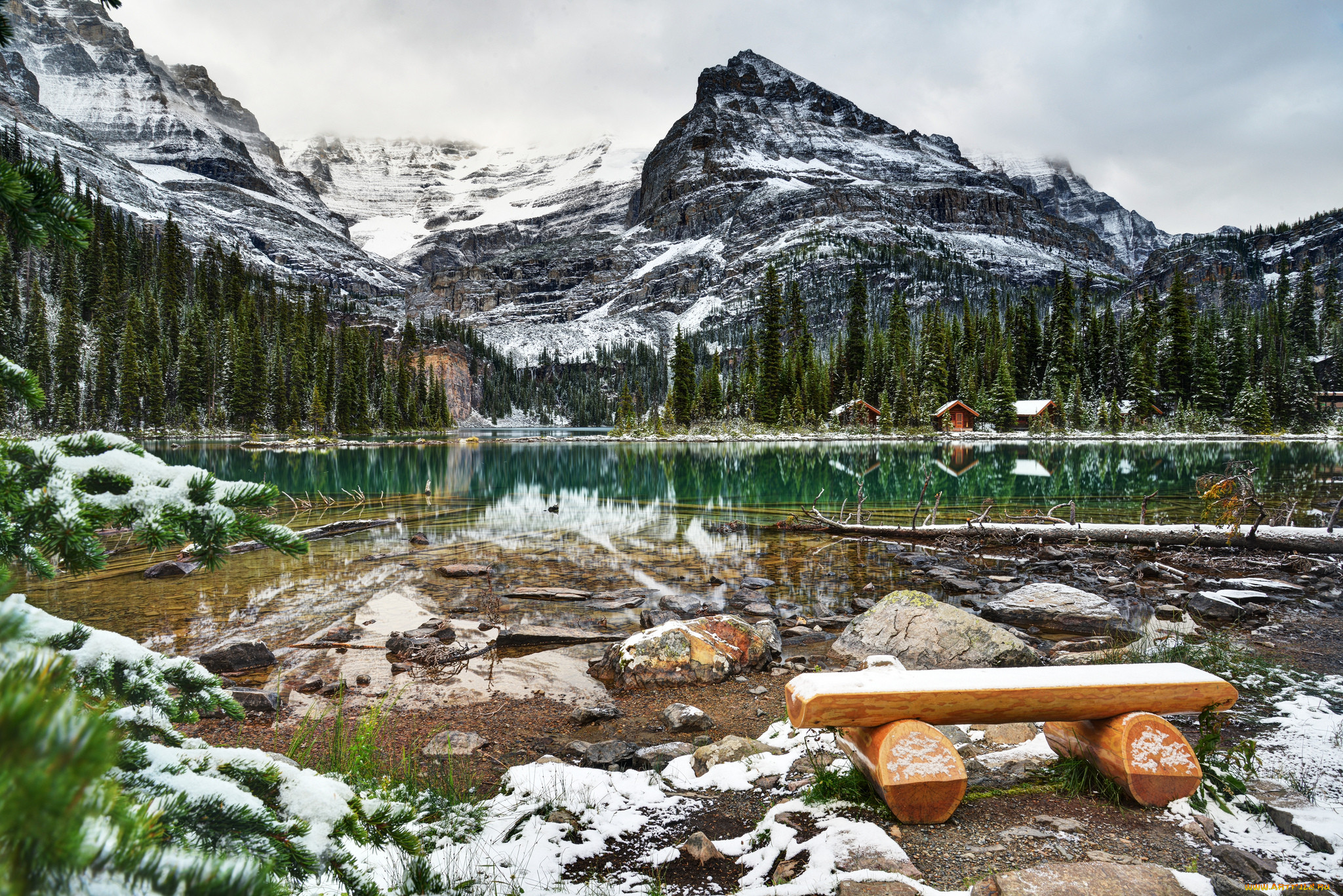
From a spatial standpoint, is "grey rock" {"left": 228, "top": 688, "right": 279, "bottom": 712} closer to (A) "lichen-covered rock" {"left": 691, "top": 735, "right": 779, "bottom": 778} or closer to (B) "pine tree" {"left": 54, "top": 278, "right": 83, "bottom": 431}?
(A) "lichen-covered rock" {"left": 691, "top": 735, "right": 779, "bottom": 778}

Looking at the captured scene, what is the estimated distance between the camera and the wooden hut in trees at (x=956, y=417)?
233 ft

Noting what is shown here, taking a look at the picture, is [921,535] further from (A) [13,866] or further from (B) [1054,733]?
(A) [13,866]

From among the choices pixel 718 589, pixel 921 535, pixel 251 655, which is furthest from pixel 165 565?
pixel 921 535

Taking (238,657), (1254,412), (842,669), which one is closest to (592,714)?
(842,669)

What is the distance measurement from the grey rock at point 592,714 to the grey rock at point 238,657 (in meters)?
4.22

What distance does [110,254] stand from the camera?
268 feet

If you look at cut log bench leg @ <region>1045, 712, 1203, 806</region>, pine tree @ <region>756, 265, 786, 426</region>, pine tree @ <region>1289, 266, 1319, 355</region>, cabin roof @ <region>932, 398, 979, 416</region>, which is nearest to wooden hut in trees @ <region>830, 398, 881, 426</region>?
cabin roof @ <region>932, 398, 979, 416</region>

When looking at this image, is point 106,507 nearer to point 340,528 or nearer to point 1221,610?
point 1221,610

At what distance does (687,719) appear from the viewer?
5.91m

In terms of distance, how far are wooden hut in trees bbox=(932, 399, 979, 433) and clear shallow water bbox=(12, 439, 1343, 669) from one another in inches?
1107

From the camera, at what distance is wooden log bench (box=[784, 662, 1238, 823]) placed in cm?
365

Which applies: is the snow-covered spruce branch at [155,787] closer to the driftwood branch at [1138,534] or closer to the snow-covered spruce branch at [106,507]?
the snow-covered spruce branch at [106,507]

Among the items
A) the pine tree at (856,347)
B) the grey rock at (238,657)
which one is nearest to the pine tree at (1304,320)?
the pine tree at (856,347)

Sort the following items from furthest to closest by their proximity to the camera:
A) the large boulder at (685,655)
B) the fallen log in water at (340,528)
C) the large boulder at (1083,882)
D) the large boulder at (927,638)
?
the fallen log in water at (340,528), the large boulder at (685,655), the large boulder at (927,638), the large boulder at (1083,882)
